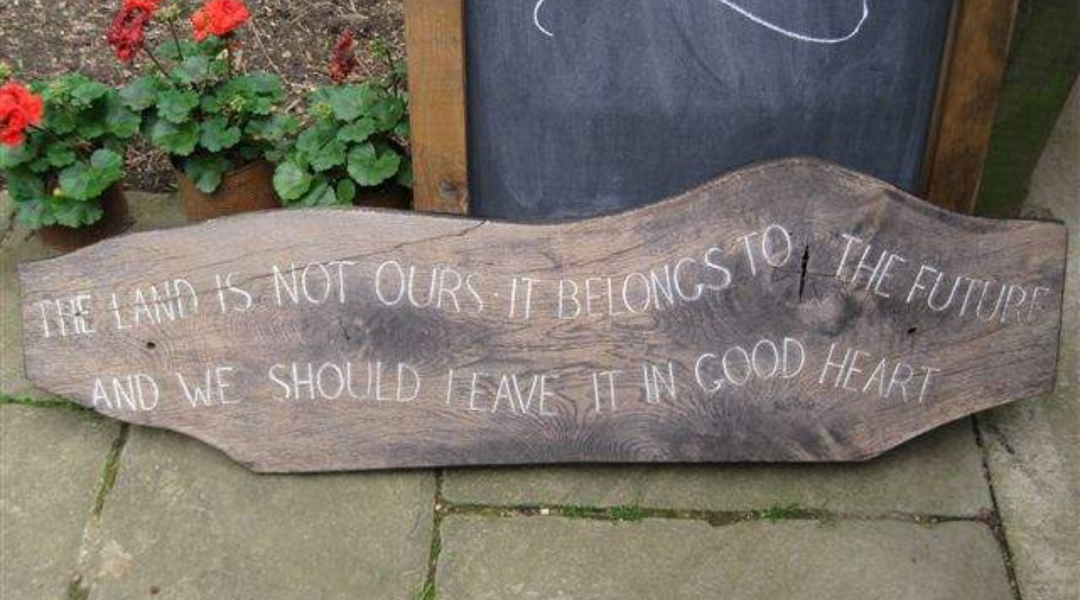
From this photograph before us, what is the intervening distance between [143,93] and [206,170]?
0.79 feet

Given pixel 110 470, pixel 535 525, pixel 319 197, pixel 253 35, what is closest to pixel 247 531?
pixel 110 470

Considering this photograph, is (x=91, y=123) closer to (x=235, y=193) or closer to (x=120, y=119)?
(x=120, y=119)

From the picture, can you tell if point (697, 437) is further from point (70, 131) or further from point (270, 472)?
point (70, 131)

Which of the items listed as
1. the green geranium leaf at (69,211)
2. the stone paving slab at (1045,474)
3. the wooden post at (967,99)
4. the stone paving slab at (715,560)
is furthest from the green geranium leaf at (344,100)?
the stone paving slab at (1045,474)

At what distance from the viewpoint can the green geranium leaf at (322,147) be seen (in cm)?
272

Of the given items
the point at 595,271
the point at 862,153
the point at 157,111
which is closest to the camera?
the point at 595,271

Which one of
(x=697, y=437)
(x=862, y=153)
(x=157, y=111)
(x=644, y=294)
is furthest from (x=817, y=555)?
(x=157, y=111)

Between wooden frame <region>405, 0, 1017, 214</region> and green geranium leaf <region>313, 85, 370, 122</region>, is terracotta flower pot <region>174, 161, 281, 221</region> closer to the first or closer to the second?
green geranium leaf <region>313, 85, 370, 122</region>

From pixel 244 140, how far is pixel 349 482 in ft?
2.92

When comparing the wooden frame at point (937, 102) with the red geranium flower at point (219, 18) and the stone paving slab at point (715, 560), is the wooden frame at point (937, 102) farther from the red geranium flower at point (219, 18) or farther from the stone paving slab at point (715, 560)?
the stone paving slab at point (715, 560)

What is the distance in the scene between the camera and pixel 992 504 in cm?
253

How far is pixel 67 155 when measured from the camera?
2779 millimetres

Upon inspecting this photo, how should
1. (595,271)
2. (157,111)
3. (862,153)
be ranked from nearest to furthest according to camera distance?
(595,271) < (862,153) < (157,111)

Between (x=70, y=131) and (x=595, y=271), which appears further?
(x=70, y=131)
